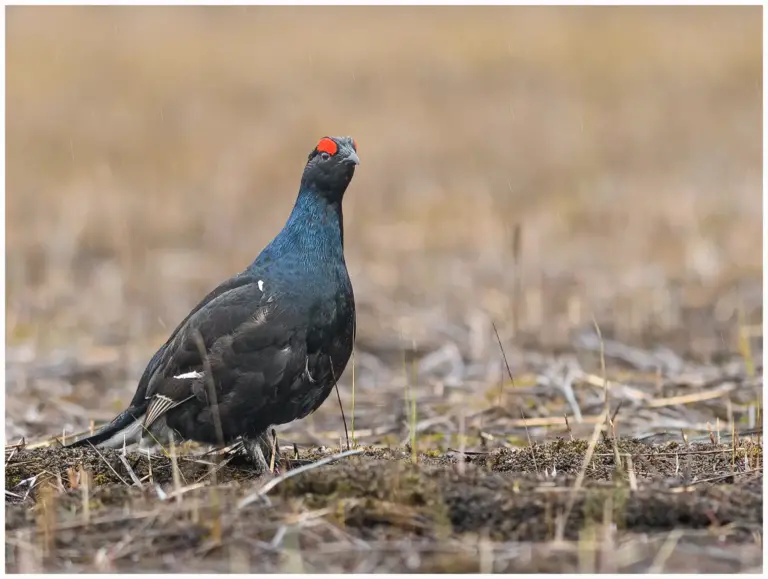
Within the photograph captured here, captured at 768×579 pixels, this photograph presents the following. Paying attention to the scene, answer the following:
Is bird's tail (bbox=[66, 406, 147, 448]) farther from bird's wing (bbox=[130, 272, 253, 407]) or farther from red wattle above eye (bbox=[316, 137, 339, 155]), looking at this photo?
red wattle above eye (bbox=[316, 137, 339, 155])

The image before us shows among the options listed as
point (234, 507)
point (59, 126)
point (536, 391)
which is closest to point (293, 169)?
point (59, 126)

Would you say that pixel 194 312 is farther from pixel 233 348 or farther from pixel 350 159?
pixel 350 159

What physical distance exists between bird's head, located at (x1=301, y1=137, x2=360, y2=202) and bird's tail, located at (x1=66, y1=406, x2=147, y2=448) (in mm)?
1445

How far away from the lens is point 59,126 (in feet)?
58.4

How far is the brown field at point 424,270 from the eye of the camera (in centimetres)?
444

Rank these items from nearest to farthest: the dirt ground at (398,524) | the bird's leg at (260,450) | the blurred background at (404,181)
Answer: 1. the dirt ground at (398,524)
2. the bird's leg at (260,450)
3. the blurred background at (404,181)

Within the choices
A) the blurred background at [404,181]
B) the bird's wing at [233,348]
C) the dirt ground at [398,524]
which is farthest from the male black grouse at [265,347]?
the blurred background at [404,181]

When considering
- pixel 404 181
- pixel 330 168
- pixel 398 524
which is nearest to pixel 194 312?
pixel 330 168

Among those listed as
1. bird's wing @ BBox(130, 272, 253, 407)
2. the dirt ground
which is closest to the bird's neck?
bird's wing @ BBox(130, 272, 253, 407)

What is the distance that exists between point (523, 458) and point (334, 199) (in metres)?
1.64

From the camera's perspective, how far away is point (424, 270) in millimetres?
12609

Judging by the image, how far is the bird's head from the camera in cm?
614

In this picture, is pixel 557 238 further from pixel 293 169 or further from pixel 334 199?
pixel 334 199

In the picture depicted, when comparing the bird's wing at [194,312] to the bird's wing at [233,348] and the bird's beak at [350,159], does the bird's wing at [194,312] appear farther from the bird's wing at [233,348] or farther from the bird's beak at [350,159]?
the bird's beak at [350,159]
